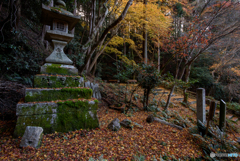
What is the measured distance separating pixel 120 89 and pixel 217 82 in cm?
1068

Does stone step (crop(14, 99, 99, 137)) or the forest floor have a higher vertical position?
stone step (crop(14, 99, 99, 137))

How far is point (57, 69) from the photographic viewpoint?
3.51 meters

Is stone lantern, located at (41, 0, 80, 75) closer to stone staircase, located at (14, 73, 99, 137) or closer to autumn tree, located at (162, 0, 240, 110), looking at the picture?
stone staircase, located at (14, 73, 99, 137)

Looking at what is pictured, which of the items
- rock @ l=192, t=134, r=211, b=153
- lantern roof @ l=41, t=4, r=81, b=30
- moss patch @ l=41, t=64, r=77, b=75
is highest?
lantern roof @ l=41, t=4, r=81, b=30

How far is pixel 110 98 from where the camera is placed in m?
6.24

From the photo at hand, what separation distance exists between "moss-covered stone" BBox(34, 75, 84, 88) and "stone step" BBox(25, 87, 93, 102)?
10.1 inches

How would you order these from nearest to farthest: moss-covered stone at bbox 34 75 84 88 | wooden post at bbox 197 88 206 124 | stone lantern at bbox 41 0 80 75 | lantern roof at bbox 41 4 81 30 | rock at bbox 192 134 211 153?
rock at bbox 192 134 211 153, moss-covered stone at bbox 34 75 84 88, lantern roof at bbox 41 4 81 30, stone lantern at bbox 41 0 80 75, wooden post at bbox 197 88 206 124

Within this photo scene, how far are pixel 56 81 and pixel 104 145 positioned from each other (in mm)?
2204

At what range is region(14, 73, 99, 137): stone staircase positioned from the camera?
266cm

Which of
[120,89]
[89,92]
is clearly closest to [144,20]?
[120,89]

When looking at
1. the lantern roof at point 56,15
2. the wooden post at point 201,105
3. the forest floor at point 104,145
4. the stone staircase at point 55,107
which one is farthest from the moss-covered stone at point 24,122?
the wooden post at point 201,105

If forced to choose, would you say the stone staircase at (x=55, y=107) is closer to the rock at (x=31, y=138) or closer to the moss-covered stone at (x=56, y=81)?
the moss-covered stone at (x=56, y=81)

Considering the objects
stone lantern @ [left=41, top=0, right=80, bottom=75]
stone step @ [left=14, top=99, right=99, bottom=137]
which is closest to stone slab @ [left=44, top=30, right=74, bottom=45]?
stone lantern @ [left=41, top=0, right=80, bottom=75]

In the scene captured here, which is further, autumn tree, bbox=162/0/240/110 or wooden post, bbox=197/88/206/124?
autumn tree, bbox=162/0/240/110
